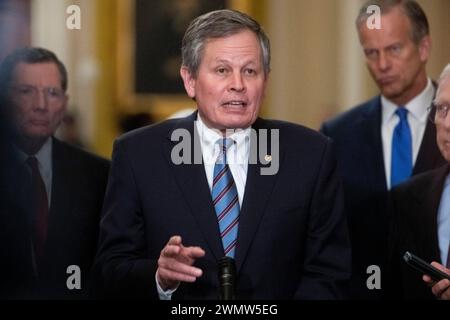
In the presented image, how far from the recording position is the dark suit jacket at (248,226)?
7.50 feet

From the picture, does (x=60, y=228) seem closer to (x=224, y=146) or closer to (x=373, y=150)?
(x=224, y=146)

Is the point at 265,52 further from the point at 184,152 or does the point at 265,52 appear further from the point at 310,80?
the point at 310,80

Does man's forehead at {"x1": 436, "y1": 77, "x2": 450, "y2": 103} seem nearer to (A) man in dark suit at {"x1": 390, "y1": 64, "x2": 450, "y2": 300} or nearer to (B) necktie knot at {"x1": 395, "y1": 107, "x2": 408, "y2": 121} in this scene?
(A) man in dark suit at {"x1": 390, "y1": 64, "x2": 450, "y2": 300}

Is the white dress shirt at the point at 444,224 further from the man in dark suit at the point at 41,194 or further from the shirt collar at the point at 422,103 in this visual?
the man in dark suit at the point at 41,194

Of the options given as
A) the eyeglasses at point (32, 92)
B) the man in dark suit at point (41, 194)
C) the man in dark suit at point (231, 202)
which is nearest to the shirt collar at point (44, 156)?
the man in dark suit at point (41, 194)

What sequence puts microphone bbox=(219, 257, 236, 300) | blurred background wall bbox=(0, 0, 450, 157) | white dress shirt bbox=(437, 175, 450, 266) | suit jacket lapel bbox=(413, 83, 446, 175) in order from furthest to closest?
blurred background wall bbox=(0, 0, 450, 157) → suit jacket lapel bbox=(413, 83, 446, 175) → white dress shirt bbox=(437, 175, 450, 266) → microphone bbox=(219, 257, 236, 300)

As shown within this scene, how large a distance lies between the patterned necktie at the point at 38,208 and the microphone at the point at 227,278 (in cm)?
Result: 81

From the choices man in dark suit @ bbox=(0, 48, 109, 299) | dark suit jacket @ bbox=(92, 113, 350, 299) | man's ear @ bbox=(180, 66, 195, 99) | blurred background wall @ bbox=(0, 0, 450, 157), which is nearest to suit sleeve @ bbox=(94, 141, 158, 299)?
dark suit jacket @ bbox=(92, 113, 350, 299)

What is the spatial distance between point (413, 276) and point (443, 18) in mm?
1077

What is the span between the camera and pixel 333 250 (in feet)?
7.52

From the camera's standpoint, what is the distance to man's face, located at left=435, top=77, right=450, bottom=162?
257 cm

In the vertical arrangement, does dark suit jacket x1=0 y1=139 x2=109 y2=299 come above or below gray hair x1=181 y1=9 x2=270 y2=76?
below
